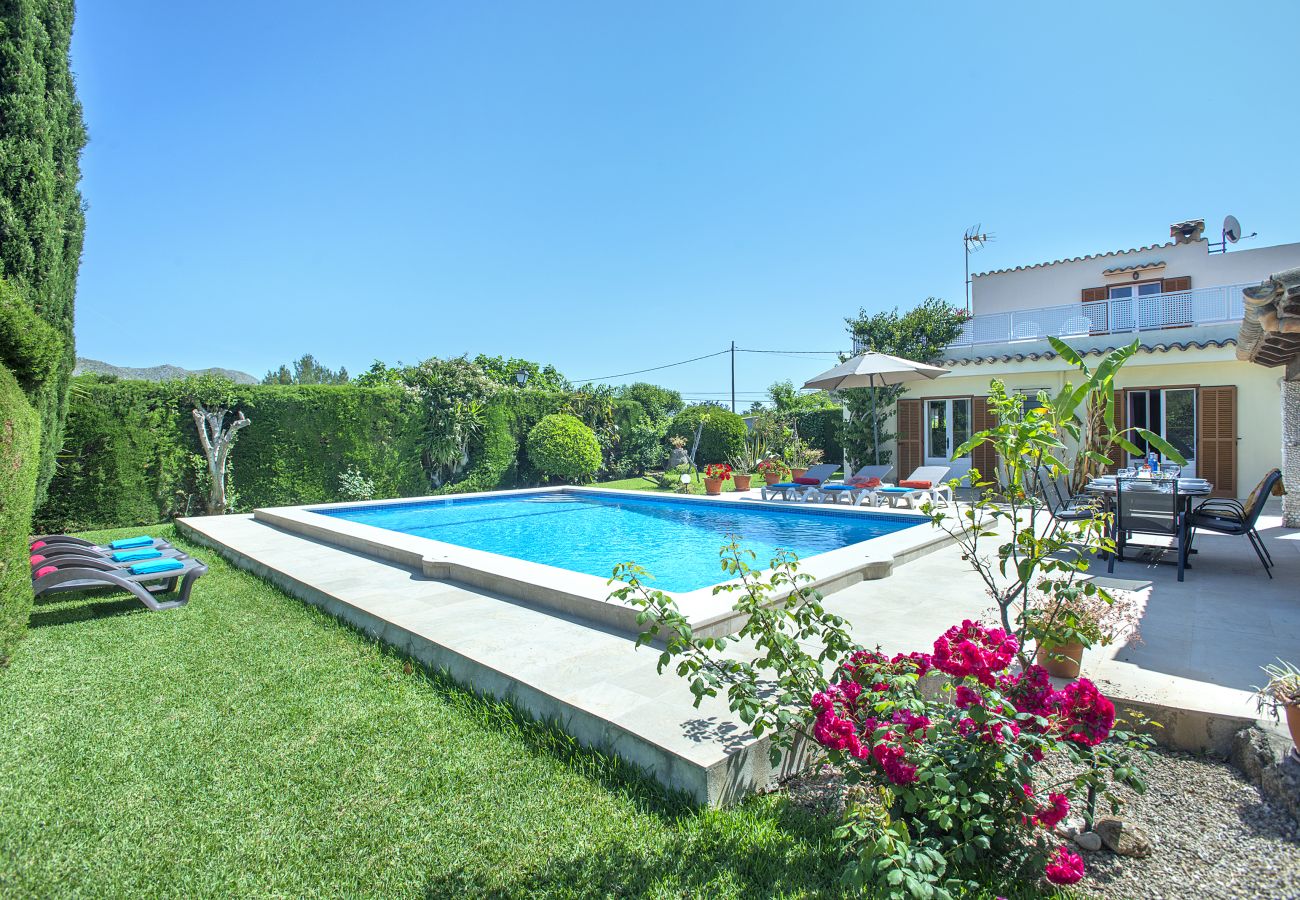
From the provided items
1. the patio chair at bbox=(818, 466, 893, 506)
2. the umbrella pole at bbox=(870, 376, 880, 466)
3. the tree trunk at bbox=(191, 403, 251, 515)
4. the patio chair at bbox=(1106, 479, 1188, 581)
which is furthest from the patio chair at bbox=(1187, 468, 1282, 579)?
the tree trunk at bbox=(191, 403, 251, 515)

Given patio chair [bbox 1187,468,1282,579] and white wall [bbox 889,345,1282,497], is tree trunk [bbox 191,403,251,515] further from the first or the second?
white wall [bbox 889,345,1282,497]

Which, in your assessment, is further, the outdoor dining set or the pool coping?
the outdoor dining set

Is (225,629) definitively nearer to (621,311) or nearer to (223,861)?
(223,861)

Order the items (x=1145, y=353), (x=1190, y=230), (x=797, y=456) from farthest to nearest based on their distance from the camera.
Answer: (x=797, y=456)
(x=1190, y=230)
(x=1145, y=353)

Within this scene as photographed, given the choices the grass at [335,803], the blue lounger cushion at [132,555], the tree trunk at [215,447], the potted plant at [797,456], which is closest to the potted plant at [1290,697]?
the grass at [335,803]

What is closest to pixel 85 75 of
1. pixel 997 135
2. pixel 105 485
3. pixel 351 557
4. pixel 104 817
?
pixel 351 557

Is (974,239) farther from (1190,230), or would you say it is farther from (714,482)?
(714,482)

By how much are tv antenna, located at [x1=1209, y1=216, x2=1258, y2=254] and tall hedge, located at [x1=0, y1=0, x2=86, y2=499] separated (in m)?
25.0

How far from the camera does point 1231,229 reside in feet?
56.7

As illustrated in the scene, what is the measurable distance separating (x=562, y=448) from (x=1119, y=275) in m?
17.5

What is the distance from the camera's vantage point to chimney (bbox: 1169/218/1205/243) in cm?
1788

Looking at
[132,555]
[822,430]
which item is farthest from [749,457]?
[132,555]

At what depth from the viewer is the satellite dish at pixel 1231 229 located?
17.3 m

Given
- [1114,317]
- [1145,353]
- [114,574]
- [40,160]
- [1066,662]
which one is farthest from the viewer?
[1114,317]
